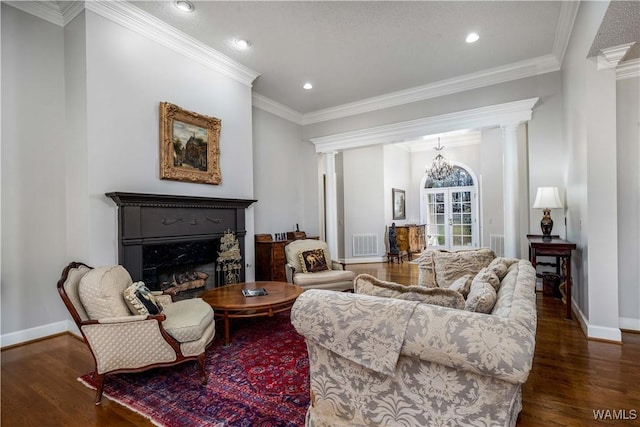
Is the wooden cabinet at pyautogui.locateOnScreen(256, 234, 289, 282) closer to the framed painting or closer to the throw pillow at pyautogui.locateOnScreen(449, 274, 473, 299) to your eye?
the throw pillow at pyautogui.locateOnScreen(449, 274, 473, 299)

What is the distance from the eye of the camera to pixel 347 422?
1668mm

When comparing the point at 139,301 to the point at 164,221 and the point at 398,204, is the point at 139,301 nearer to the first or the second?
the point at 164,221

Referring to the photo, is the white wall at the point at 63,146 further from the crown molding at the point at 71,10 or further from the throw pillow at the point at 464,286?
the throw pillow at the point at 464,286

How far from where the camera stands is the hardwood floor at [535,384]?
6.23 feet

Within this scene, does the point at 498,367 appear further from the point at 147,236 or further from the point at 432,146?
the point at 432,146

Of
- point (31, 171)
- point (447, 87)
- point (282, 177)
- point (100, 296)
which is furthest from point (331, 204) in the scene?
point (100, 296)

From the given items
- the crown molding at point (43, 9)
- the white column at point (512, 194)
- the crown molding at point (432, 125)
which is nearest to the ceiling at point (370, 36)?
the crown molding at point (432, 125)

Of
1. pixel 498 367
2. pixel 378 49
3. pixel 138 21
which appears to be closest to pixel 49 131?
pixel 138 21

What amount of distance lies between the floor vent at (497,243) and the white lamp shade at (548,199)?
2865 millimetres

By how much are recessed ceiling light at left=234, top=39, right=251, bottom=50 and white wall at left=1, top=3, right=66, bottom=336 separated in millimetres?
1849

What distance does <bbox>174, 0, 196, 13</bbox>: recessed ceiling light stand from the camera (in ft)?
10.3

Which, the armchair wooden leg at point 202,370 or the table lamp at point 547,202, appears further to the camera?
the table lamp at point 547,202

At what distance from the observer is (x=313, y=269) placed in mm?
4473

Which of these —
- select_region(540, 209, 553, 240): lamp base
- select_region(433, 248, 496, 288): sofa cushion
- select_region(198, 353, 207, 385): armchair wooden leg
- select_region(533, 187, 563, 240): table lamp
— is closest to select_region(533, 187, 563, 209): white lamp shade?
select_region(533, 187, 563, 240): table lamp
